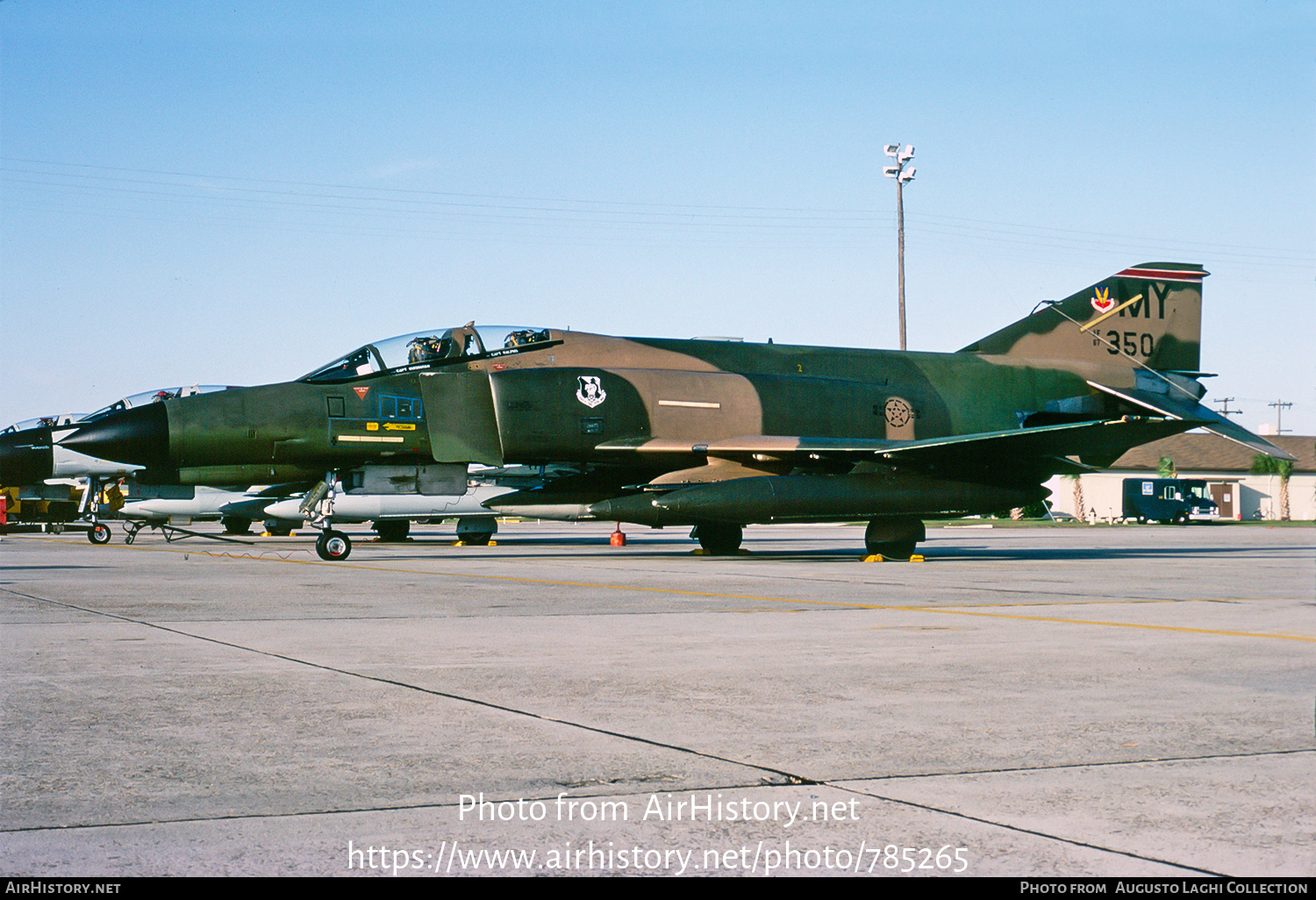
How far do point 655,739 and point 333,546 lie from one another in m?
14.6

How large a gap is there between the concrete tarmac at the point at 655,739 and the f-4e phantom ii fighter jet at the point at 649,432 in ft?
22.0

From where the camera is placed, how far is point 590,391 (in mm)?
19062

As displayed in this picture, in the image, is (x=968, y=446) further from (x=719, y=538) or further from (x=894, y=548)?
(x=719, y=538)

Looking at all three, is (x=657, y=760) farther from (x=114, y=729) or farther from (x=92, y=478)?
(x=92, y=478)

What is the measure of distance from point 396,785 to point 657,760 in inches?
38.0

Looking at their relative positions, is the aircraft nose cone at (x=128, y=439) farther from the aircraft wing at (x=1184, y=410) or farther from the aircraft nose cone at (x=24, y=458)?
the aircraft wing at (x=1184, y=410)

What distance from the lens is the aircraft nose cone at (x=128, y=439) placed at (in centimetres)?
1686

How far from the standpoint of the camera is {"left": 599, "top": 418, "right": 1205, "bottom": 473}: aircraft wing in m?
18.0

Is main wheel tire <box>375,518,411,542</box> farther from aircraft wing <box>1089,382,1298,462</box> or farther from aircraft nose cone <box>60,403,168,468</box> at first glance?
aircraft wing <box>1089,382,1298,462</box>

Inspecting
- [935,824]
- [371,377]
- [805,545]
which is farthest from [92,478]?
[935,824]

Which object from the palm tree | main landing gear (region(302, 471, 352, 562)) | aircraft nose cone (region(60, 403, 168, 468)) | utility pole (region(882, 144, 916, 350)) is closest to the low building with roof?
the palm tree

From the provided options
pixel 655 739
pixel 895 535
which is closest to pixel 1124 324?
pixel 895 535

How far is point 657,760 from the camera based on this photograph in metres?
4.43

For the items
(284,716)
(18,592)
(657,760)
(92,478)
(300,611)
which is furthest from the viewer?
(92,478)
